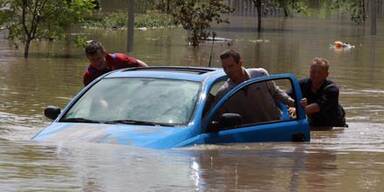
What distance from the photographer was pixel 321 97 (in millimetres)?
12758

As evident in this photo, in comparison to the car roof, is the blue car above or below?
below

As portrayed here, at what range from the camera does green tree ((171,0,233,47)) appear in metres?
35.3

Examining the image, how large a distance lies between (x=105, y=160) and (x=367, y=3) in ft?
203

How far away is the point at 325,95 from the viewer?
Answer: 41.7ft

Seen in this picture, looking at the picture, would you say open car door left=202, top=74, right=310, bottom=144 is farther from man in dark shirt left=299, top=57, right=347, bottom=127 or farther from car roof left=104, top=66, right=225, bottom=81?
man in dark shirt left=299, top=57, right=347, bottom=127

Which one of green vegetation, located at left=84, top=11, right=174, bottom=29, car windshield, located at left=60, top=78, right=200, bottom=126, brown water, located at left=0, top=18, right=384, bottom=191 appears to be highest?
car windshield, located at left=60, top=78, right=200, bottom=126

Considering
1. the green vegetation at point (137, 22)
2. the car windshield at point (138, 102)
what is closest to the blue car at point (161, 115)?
the car windshield at point (138, 102)

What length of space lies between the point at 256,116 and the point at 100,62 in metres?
2.50

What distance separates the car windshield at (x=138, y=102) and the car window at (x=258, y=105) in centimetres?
37

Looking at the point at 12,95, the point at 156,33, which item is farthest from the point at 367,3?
the point at 12,95

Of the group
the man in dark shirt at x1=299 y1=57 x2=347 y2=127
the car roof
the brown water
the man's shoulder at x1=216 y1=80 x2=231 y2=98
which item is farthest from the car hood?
the man in dark shirt at x1=299 y1=57 x2=347 y2=127

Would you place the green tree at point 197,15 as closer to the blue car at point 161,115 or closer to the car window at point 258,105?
the car window at point 258,105

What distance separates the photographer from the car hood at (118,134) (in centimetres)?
923

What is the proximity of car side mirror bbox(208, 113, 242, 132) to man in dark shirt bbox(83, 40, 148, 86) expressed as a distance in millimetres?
2560
